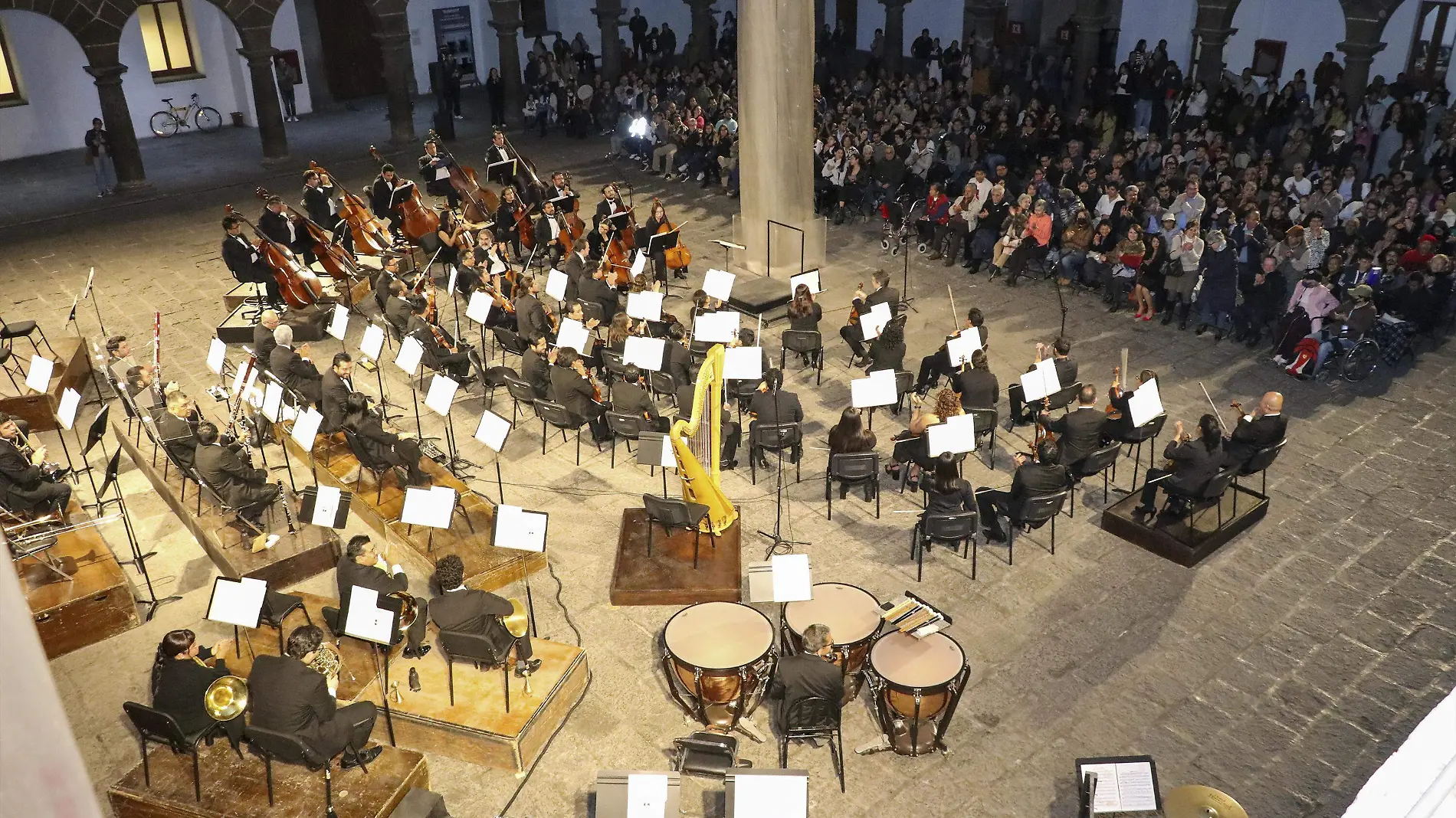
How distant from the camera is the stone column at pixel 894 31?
25359 millimetres

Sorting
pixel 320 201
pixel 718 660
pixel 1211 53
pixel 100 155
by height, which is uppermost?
pixel 1211 53

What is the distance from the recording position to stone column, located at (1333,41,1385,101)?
18.0 metres

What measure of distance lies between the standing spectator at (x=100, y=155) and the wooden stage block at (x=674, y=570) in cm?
1571

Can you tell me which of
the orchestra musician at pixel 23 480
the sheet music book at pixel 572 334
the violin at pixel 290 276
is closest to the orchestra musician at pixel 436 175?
the violin at pixel 290 276

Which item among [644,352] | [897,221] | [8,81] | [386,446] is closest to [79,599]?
[386,446]

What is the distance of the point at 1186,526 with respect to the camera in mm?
9898

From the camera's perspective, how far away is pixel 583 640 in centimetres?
907

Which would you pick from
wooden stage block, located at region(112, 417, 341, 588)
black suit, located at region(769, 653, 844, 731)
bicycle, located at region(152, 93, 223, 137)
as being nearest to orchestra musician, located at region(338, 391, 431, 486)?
wooden stage block, located at region(112, 417, 341, 588)

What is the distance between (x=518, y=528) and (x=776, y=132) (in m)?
8.22

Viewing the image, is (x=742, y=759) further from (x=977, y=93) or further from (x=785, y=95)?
(x=977, y=93)

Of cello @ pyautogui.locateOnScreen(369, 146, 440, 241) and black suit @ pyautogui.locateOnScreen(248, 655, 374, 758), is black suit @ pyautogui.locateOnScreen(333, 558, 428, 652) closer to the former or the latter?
black suit @ pyautogui.locateOnScreen(248, 655, 374, 758)

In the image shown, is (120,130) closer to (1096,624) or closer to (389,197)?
(389,197)

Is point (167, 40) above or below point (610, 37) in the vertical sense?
above

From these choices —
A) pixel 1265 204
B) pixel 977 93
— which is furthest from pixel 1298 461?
pixel 977 93
